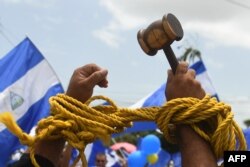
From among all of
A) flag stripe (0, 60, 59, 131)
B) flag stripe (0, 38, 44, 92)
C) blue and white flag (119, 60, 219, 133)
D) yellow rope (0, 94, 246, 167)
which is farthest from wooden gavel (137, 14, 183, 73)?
blue and white flag (119, 60, 219, 133)

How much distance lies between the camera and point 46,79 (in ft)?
20.8

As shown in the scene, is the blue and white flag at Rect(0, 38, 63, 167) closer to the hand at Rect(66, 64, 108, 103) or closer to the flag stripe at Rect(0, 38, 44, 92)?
the flag stripe at Rect(0, 38, 44, 92)

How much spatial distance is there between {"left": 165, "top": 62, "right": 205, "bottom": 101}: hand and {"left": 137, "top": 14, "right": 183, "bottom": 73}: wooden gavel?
0.03 m

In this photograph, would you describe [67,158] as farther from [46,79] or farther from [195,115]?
[46,79]

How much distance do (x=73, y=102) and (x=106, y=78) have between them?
138 mm

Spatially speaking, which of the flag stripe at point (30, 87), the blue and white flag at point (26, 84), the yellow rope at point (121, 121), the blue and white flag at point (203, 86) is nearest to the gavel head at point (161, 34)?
the yellow rope at point (121, 121)

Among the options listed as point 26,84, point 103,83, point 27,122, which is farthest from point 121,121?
point 26,84

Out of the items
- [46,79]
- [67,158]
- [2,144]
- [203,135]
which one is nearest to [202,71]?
[46,79]

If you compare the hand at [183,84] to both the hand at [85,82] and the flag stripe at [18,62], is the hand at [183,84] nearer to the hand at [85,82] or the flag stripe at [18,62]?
the hand at [85,82]

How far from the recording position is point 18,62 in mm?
6223

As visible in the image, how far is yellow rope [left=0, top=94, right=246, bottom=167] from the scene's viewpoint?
4.17 ft

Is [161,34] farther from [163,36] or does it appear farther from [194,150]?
[194,150]

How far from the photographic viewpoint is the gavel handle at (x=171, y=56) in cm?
133

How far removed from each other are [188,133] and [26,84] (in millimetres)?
Result: 5054
